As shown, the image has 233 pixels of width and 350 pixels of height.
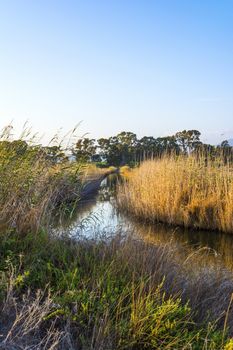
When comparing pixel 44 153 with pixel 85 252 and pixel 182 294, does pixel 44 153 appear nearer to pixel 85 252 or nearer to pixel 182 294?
pixel 85 252

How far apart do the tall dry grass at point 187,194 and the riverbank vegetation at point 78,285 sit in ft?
19.9

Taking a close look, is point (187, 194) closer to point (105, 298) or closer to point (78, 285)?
point (78, 285)

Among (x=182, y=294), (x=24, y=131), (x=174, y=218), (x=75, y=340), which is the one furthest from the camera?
(x=174, y=218)

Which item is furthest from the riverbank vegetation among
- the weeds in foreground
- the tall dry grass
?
the tall dry grass

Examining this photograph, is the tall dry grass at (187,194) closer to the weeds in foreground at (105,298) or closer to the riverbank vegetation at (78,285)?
the riverbank vegetation at (78,285)

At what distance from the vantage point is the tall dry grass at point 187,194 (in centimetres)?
1127

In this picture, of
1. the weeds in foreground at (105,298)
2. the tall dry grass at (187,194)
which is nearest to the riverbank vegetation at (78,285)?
the weeds in foreground at (105,298)

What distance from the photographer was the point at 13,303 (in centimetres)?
319

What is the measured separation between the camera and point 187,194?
39.4 ft

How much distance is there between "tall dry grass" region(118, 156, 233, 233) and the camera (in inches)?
444

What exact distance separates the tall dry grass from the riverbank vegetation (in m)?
6.06

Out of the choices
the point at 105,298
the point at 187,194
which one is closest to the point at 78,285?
the point at 105,298

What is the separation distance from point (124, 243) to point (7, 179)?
157cm

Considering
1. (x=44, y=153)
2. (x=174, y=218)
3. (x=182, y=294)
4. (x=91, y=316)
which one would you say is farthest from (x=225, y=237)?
(x=91, y=316)
